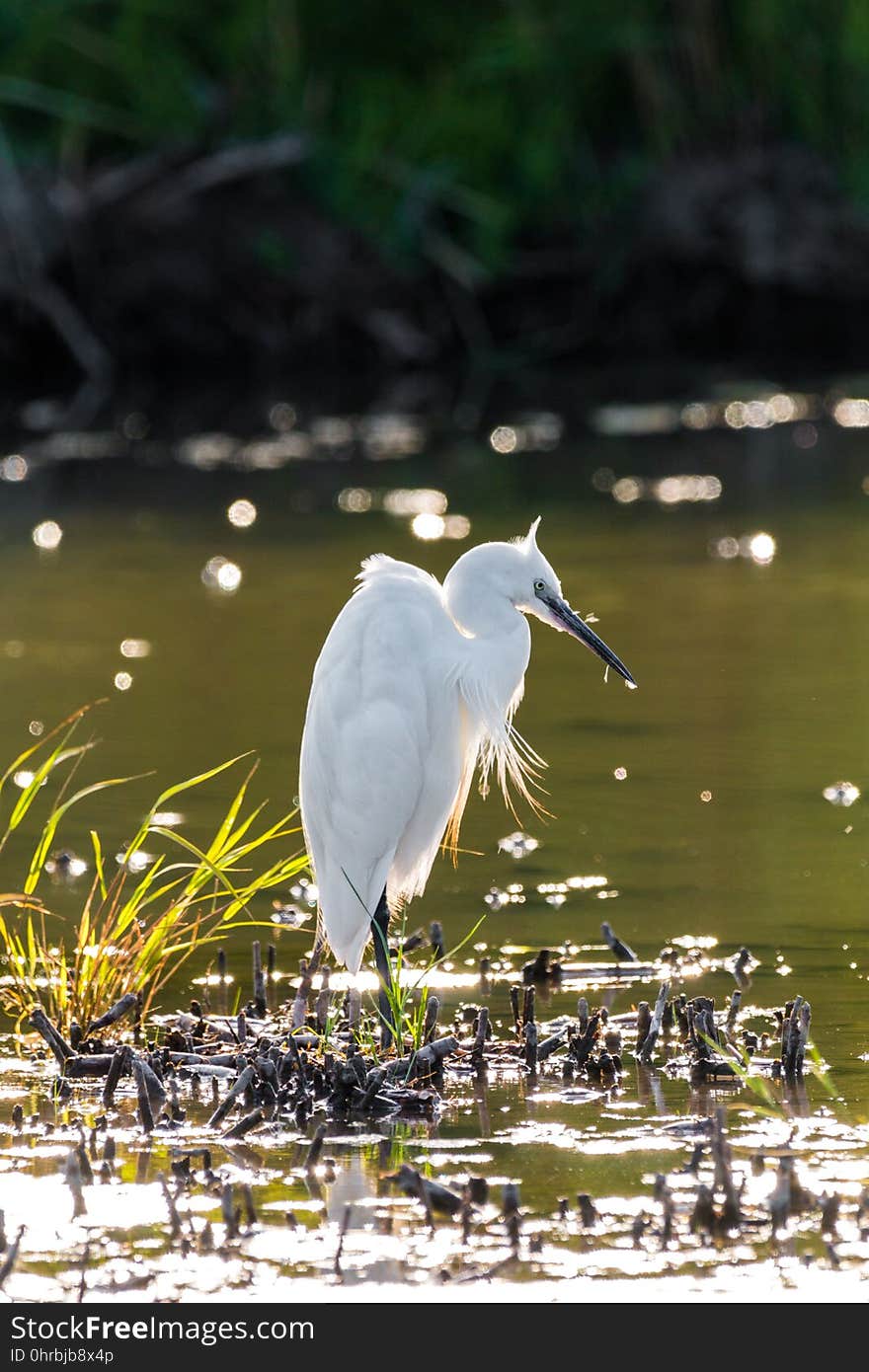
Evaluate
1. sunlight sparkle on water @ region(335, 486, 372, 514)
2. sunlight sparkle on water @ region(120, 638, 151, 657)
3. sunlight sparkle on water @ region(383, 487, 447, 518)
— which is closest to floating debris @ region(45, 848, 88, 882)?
sunlight sparkle on water @ region(120, 638, 151, 657)

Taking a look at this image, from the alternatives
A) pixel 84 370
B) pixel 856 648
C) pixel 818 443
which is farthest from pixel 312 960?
pixel 84 370

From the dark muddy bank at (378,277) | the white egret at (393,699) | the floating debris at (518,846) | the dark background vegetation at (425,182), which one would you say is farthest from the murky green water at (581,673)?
the dark background vegetation at (425,182)

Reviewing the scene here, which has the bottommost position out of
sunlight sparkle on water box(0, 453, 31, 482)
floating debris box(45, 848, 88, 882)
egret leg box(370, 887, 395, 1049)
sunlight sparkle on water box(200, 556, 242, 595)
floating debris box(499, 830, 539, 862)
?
egret leg box(370, 887, 395, 1049)

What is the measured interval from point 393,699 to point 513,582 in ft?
1.29

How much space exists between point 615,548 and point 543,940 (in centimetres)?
771

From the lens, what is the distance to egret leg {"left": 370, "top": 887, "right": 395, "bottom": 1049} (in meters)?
5.24

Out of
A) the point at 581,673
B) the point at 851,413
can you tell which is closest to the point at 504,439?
the point at 851,413

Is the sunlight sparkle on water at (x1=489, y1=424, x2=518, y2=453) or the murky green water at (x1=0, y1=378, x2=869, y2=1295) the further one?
the sunlight sparkle on water at (x1=489, y1=424, x2=518, y2=453)

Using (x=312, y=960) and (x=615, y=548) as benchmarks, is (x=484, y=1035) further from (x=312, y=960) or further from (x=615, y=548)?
(x=615, y=548)

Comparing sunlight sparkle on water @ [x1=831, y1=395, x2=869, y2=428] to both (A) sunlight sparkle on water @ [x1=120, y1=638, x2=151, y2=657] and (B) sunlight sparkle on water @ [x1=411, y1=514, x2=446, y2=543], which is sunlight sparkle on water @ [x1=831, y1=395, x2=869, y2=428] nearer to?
(B) sunlight sparkle on water @ [x1=411, y1=514, x2=446, y2=543]

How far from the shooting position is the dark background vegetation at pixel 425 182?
79.4 ft

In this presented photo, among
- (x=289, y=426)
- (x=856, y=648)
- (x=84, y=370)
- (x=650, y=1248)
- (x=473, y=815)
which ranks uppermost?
(x=84, y=370)

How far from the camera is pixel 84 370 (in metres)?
25.6

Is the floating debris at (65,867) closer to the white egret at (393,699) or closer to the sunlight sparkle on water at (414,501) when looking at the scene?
the white egret at (393,699)
